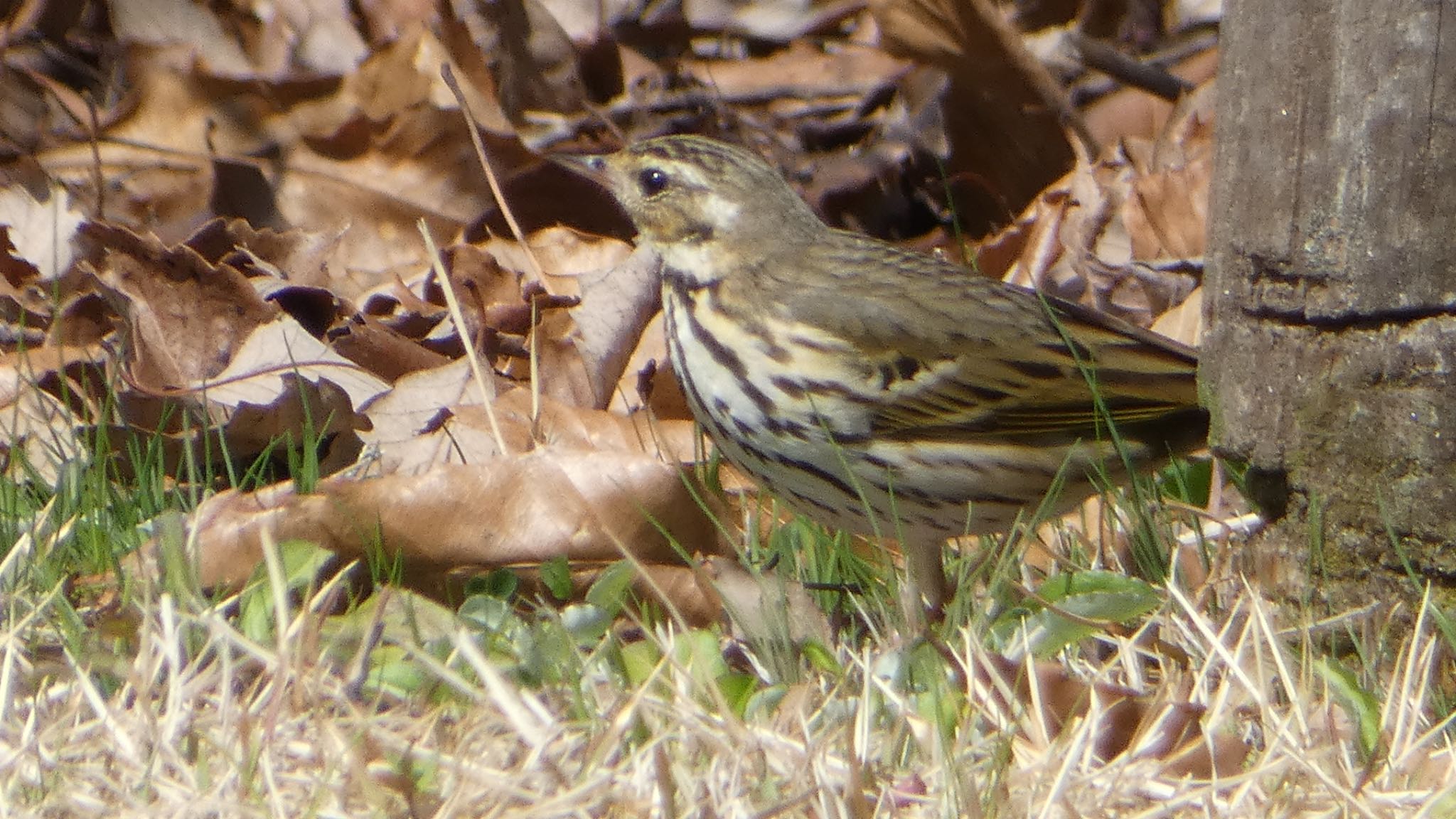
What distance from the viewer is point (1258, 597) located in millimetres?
3375

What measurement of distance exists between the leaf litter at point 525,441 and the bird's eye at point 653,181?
620 millimetres

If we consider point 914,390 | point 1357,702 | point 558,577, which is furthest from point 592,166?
point 1357,702

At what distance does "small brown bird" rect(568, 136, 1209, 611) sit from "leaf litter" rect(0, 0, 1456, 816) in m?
0.19

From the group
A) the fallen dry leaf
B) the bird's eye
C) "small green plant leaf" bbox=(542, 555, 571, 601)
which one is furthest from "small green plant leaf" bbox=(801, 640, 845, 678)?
the bird's eye

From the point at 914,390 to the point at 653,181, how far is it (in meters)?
0.95

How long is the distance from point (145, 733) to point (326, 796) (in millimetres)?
365

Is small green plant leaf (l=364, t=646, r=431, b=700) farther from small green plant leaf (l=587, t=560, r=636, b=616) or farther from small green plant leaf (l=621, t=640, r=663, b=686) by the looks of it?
small green plant leaf (l=587, t=560, r=636, b=616)

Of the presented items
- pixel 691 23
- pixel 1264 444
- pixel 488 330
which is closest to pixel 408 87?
pixel 488 330

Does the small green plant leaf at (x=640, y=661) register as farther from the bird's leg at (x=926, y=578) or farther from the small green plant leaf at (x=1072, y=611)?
the small green plant leaf at (x=1072, y=611)

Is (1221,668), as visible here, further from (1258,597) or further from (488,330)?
(488,330)

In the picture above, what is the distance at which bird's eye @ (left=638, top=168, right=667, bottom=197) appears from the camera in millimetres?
4594

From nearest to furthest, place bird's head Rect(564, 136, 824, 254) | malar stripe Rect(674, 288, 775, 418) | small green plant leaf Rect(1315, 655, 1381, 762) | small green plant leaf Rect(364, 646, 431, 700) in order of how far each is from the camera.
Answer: small green plant leaf Rect(1315, 655, 1381, 762)
small green plant leaf Rect(364, 646, 431, 700)
malar stripe Rect(674, 288, 775, 418)
bird's head Rect(564, 136, 824, 254)

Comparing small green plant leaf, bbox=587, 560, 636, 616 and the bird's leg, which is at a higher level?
small green plant leaf, bbox=587, 560, 636, 616

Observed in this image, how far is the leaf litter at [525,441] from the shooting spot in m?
2.83
